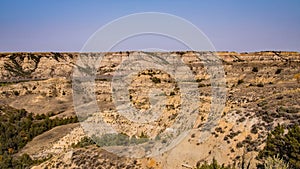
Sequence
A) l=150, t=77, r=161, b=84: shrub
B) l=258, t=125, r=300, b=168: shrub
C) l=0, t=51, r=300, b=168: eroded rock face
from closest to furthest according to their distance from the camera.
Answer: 1. l=258, t=125, r=300, b=168: shrub
2. l=0, t=51, r=300, b=168: eroded rock face
3. l=150, t=77, r=161, b=84: shrub

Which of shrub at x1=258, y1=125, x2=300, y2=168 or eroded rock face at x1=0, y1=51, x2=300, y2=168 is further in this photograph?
eroded rock face at x1=0, y1=51, x2=300, y2=168

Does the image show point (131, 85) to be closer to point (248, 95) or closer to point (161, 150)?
point (248, 95)

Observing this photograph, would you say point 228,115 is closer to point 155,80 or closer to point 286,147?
point 286,147

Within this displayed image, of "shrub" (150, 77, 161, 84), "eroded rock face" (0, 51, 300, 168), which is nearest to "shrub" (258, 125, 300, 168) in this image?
"eroded rock face" (0, 51, 300, 168)

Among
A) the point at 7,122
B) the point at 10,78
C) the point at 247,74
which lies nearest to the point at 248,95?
the point at 247,74

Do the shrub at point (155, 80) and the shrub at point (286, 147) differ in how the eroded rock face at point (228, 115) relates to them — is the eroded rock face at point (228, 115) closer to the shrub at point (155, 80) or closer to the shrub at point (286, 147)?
the shrub at point (155, 80)

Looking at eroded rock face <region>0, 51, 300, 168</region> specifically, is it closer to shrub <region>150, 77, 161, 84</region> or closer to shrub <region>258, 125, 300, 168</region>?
shrub <region>150, 77, 161, 84</region>

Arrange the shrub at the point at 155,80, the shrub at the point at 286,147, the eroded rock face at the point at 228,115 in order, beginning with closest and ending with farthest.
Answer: the shrub at the point at 286,147 < the eroded rock face at the point at 228,115 < the shrub at the point at 155,80

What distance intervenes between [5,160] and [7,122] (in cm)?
2230

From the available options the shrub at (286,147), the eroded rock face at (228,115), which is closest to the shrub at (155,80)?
the eroded rock face at (228,115)

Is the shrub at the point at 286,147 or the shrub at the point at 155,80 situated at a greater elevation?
the shrub at the point at 155,80

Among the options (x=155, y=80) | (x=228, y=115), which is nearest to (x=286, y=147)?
(x=228, y=115)

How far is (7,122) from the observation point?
5850 cm

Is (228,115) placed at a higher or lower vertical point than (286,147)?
higher
